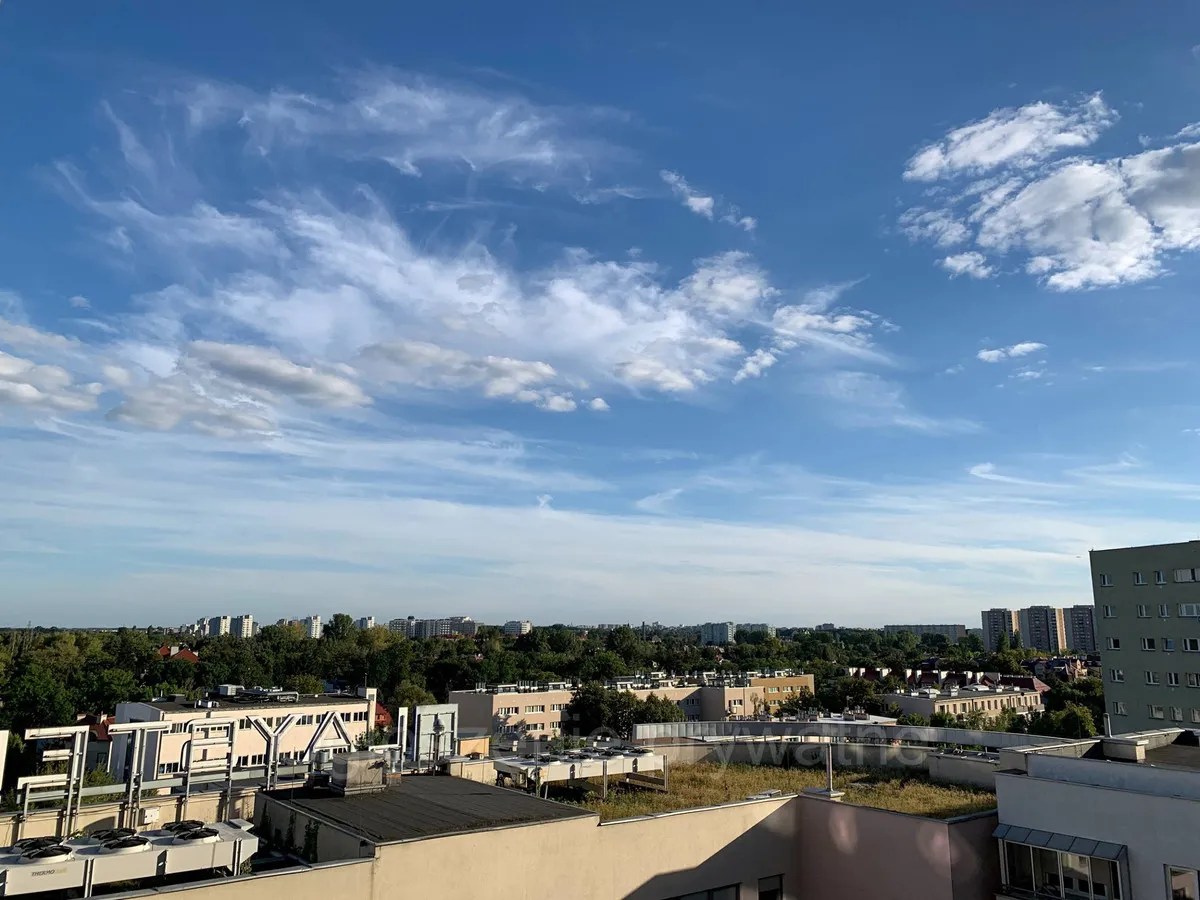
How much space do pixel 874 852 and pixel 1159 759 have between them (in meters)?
8.82

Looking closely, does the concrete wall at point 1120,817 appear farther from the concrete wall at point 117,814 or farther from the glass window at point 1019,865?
the concrete wall at point 117,814

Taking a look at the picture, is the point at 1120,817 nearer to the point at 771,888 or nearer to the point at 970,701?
the point at 771,888

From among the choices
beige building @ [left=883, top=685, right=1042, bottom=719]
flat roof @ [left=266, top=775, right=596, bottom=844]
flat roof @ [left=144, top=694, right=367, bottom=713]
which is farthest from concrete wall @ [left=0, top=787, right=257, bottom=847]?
beige building @ [left=883, top=685, right=1042, bottom=719]

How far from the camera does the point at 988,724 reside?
89.9 meters

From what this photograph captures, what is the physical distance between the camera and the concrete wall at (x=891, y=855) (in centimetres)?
1938

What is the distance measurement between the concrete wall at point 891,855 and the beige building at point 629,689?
2498 inches

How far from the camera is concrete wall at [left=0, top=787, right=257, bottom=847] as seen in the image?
1742 cm

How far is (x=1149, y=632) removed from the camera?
4872cm

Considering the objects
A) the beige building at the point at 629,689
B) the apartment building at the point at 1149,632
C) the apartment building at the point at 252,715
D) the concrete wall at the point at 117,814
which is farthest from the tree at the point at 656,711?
the concrete wall at the point at 117,814

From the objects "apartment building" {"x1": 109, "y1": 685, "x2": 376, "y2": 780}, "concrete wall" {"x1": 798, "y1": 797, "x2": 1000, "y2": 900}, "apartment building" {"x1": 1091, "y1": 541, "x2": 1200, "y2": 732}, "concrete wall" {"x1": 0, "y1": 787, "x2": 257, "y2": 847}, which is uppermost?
"apartment building" {"x1": 1091, "y1": 541, "x2": 1200, "y2": 732}

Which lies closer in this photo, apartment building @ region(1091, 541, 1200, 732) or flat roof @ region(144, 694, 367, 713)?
apartment building @ region(1091, 541, 1200, 732)

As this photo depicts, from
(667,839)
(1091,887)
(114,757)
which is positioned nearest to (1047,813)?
(1091,887)

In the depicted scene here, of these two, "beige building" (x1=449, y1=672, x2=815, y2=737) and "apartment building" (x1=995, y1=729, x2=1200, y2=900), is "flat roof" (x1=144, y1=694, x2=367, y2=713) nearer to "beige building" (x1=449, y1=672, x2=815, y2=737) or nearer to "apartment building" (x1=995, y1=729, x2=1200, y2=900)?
"beige building" (x1=449, y1=672, x2=815, y2=737)

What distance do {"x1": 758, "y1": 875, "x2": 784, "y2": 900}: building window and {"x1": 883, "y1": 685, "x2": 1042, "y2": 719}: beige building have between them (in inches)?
3044
